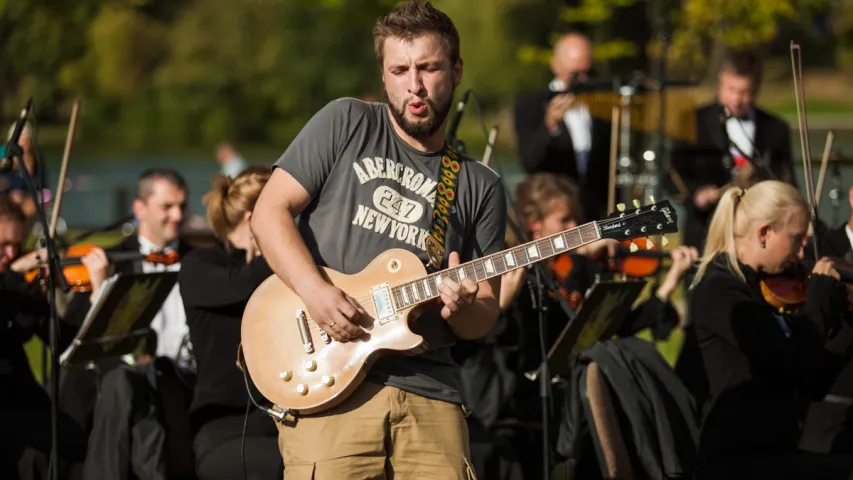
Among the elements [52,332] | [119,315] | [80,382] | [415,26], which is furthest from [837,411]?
[80,382]

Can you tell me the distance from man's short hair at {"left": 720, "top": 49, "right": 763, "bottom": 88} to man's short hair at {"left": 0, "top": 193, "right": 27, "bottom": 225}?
4.60 m

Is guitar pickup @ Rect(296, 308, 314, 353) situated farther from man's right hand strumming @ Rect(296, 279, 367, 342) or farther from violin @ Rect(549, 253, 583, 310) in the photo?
violin @ Rect(549, 253, 583, 310)

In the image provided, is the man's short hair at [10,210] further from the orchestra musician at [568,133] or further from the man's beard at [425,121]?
the orchestra musician at [568,133]

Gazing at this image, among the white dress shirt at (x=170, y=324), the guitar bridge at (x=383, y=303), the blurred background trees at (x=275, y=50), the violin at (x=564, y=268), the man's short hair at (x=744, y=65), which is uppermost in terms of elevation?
the blurred background trees at (x=275, y=50)

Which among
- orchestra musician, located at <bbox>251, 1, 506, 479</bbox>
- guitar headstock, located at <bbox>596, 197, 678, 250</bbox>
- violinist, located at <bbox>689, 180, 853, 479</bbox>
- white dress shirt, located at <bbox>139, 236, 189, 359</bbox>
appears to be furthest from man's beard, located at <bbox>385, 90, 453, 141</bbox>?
white dress shirt, located at <bbox>139, 236, 189, 359</bbox>

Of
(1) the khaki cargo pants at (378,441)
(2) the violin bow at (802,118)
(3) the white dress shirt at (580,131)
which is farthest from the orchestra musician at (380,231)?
(3) the white dress shirt at (580,131)

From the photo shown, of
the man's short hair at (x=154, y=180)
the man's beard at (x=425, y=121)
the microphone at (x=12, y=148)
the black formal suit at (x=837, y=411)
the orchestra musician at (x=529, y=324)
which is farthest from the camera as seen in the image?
the man's short hair at (x=154, y=180)

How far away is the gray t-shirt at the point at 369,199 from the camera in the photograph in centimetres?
379

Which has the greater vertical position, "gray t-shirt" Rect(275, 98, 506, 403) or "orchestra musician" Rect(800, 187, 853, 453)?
"gray t-shirt" Rect(275, 98, 506, 403)

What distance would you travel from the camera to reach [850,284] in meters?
5.39

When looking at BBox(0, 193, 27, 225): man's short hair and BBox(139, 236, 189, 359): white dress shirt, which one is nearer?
BBox(0, 193, 27, 225): man's short hair

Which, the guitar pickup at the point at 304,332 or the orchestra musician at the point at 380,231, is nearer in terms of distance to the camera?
the orchestra musician at the point at 380,231

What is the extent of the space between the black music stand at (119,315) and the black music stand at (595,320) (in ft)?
6.04

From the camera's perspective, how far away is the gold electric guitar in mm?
3770
